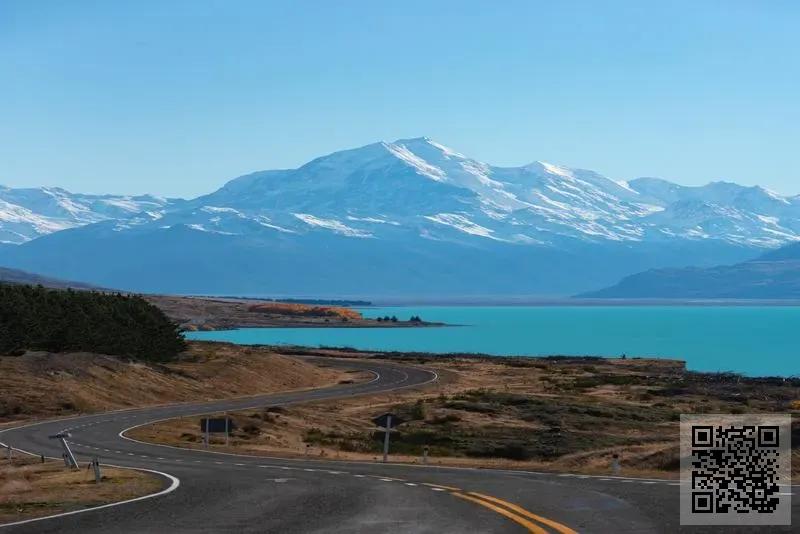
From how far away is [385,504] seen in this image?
22391 millimetres

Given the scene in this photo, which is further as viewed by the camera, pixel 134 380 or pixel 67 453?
pixel 134 380

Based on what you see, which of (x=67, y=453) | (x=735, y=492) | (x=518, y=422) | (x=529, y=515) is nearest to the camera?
(x=529, y=515)

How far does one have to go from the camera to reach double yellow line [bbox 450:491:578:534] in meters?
18.7

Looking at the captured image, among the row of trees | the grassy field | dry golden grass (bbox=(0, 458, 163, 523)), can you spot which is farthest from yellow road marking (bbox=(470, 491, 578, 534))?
the row of trees

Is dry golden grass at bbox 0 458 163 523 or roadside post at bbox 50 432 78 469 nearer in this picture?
dry golden grass at bbox 0 458 163 523

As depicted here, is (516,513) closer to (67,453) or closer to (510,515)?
(510,515)

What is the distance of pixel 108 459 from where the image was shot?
135ft

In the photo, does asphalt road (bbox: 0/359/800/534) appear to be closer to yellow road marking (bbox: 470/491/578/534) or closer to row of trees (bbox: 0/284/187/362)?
yellow road marking (bbox: 470/491/578/534)

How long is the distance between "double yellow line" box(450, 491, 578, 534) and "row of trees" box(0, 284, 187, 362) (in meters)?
70.9

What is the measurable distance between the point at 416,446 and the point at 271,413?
13995 mm

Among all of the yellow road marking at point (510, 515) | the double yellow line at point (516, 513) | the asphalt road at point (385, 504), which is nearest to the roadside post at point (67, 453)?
the asphalt road at point (385, 504)

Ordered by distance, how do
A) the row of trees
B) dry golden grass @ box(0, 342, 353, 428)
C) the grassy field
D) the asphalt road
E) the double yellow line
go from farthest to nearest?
the row of trees
dry golden grass @ box(0, 342, 353, 428)
the grassy field
the asphalt road
the double yellow line

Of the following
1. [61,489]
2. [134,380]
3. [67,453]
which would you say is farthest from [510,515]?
[134,380]

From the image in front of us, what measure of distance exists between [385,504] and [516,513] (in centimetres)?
286
